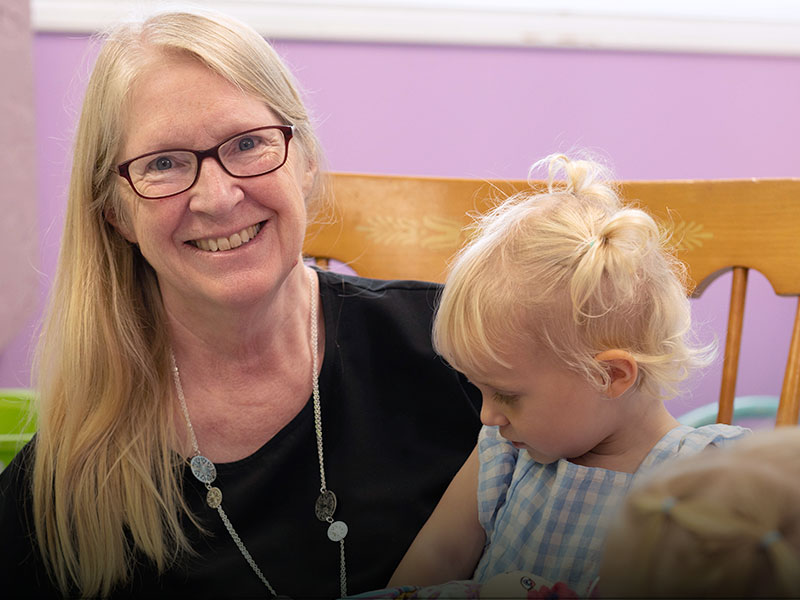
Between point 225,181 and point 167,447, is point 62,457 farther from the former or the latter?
point 225,181

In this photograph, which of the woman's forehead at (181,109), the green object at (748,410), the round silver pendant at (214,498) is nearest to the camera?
the woman's forehead at (181,109)

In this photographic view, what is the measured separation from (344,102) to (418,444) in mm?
1176

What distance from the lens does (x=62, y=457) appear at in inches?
43.5

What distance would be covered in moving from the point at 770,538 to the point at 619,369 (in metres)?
0.57

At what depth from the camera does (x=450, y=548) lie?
1062 millimetres

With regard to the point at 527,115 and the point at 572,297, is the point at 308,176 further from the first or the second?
the point at 527,115

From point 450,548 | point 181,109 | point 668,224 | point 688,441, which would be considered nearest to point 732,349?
point 668,224

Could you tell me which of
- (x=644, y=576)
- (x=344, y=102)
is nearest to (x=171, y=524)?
(x=644, y=576)

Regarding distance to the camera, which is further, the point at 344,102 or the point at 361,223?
the point at 344,102

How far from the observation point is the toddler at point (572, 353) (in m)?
0.89

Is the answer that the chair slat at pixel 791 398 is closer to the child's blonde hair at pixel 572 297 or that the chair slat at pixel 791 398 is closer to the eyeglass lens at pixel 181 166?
the child's blonde hair at pixel 572 297

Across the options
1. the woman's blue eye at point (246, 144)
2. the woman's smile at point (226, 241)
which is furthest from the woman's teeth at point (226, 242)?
the woman's blue eye at point (246, 144)

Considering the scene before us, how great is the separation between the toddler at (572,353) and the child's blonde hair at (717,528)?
1.67ft

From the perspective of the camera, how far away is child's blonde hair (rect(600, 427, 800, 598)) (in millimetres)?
336
